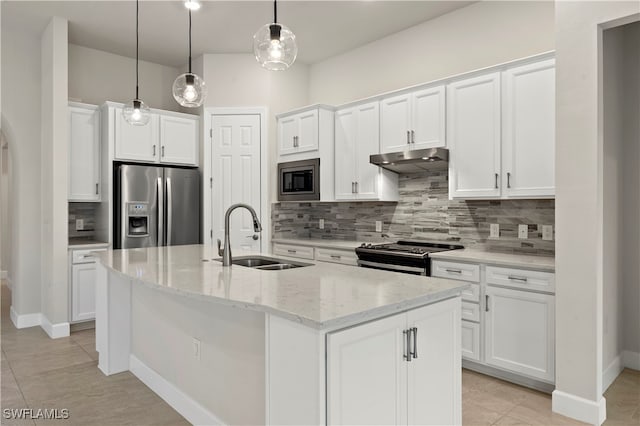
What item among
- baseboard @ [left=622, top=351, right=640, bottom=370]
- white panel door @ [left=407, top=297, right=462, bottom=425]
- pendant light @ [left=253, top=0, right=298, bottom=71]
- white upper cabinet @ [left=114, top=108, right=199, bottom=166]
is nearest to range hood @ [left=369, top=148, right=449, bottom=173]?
pendant light @ [left=253, top=0, right=298, bottom=71]

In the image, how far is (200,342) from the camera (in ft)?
7.89

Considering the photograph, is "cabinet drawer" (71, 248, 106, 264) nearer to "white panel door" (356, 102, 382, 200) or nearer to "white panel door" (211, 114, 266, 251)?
Result: "white panel door" (211, 114, 266, 251)

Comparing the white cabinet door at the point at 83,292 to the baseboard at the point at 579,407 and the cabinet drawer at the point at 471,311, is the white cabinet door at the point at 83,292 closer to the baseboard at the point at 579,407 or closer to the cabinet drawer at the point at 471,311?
the cabinet drawer at the point at 471,311

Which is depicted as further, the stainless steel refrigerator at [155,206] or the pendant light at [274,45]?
the stainless steel refrigerator at [155,206]

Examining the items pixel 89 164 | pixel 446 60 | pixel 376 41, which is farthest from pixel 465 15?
pixel 89 164

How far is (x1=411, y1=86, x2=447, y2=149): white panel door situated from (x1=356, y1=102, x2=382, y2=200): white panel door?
0.47 metres

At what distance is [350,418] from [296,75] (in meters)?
4.68

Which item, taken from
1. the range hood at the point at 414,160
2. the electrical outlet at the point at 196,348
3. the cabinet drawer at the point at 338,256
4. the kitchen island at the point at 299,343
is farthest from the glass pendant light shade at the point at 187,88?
the cabinet drawer at the point at 338,256

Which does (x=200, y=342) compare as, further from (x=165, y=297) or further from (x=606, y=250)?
(x=606, y=250)

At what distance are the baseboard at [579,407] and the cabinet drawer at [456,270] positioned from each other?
898 millimetres

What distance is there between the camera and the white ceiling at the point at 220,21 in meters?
3.93

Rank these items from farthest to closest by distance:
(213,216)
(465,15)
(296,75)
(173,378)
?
(296,75) → (213,216) → (465,15) → (173,378)

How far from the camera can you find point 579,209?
2549mm

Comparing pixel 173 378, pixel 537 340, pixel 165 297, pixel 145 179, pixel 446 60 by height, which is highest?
pixel 446 60
